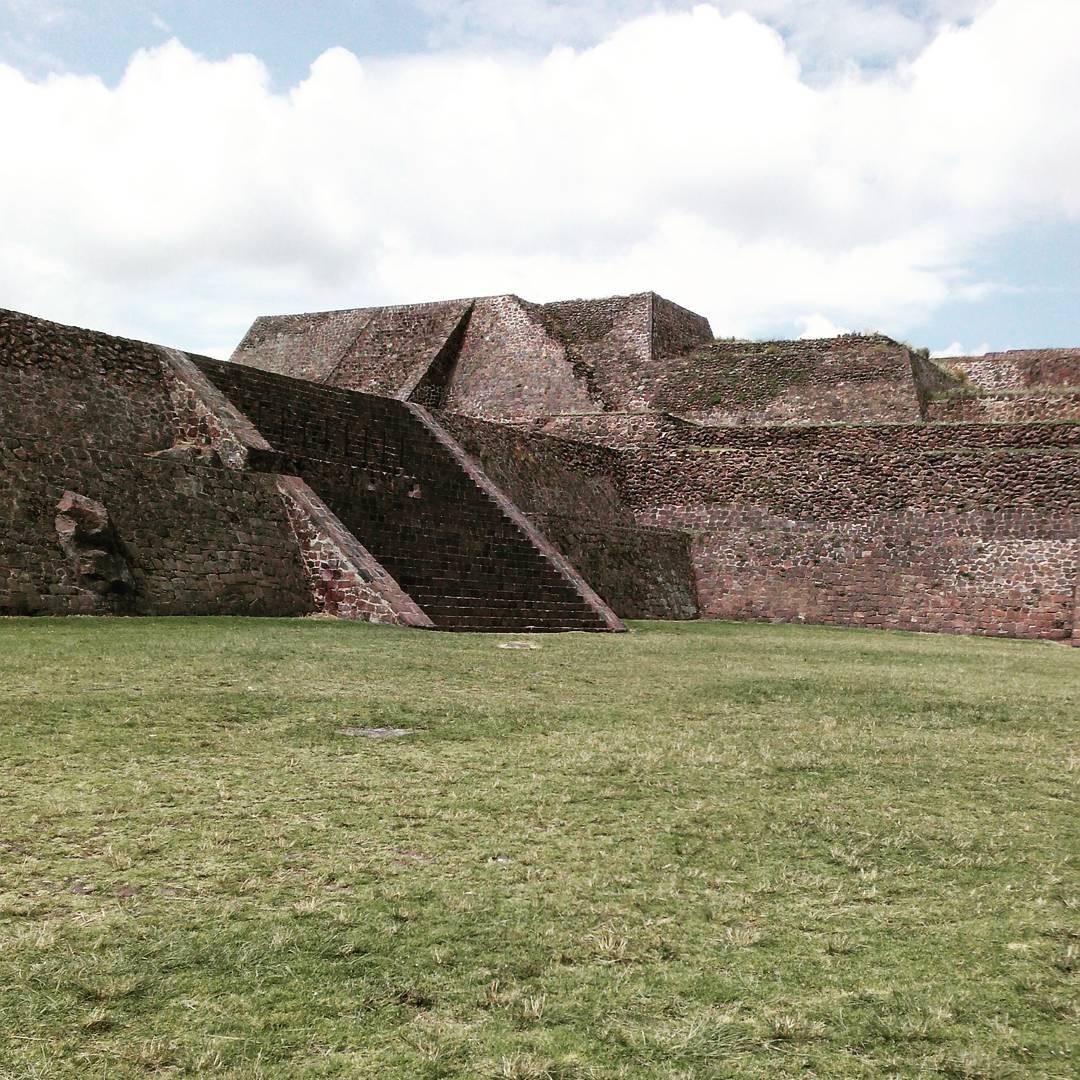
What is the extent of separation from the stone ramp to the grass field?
6.88m

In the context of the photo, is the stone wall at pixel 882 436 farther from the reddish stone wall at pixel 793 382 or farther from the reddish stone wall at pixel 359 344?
the reddish stone wall at pixel 359 344

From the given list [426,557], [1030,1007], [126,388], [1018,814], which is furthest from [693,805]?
[126,388]

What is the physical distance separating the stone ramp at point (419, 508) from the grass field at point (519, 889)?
6877 millimetres

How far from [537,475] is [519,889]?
16.1m

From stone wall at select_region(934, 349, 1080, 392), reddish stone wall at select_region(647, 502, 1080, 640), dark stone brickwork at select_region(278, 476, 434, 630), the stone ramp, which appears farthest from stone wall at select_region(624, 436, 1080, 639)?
dark stone brickwork at select_region(278, 476, 434, 630)

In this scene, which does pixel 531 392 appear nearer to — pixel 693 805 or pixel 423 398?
pixel 423 398

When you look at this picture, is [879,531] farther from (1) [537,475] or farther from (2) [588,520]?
(1) [537,475]

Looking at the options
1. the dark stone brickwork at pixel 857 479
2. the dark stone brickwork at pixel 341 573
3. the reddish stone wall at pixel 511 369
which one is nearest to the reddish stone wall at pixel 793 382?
the reddish stone wall at pixel 511 369

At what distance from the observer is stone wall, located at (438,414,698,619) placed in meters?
17.3

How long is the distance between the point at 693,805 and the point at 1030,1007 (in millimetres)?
1694

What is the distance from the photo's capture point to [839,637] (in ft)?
48.6

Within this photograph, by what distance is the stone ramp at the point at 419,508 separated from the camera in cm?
1298

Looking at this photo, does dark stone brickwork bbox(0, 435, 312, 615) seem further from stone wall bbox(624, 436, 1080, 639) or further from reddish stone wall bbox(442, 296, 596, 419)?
reddish stone wall bbox(442, 296, 596, 419)

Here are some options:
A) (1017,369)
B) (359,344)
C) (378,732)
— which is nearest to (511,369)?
(359,344)
